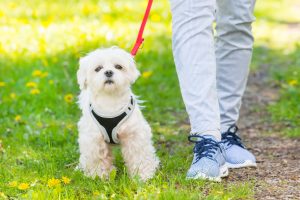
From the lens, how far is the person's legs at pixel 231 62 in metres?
4.38

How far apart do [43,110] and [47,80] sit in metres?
0.65

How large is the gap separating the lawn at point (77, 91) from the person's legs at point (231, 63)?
353mm

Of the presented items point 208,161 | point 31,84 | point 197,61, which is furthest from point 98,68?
point 31,84

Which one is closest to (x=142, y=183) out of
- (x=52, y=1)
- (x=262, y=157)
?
(x=262, y=157)

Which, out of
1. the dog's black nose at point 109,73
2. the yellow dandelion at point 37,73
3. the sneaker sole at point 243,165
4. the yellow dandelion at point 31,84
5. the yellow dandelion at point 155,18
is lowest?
the sneaker sole at point 243,165

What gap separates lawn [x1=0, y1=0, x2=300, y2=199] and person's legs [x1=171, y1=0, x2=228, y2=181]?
20 centimetres

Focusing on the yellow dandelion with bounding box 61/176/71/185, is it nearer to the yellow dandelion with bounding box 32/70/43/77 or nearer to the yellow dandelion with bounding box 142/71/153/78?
the yellow dandelion with bounding box 32/70/43/77

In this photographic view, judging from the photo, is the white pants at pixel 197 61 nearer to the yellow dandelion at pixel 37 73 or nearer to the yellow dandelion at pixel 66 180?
the yellow dandelion at pixel 66 180

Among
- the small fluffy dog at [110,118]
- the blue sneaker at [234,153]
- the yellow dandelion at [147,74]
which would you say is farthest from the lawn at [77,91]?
the blue sneaker at [234,153]

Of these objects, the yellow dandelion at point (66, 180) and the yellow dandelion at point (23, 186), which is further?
the yellow dandelion at point (66, 180)

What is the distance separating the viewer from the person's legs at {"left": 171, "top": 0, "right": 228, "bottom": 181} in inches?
150

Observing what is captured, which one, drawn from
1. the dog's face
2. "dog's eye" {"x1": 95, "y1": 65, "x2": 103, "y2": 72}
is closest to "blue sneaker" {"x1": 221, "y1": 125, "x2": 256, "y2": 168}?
the dog's face

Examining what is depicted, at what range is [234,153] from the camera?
426 cm

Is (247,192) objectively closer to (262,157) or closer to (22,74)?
(262,157)
